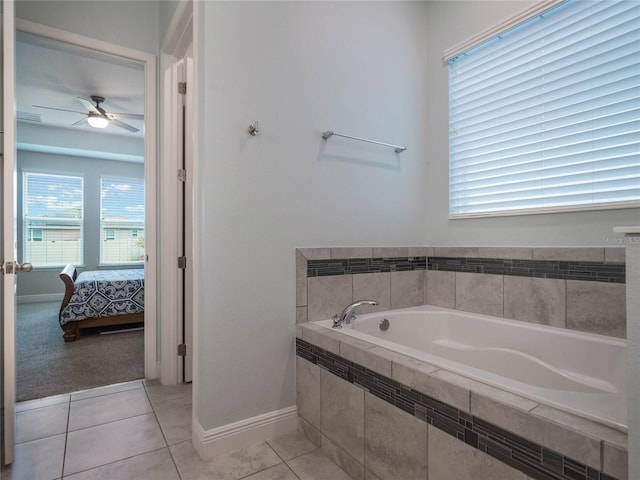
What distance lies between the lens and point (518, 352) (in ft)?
5.63

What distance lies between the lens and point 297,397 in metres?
1.81

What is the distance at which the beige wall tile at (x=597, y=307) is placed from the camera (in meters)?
1.55

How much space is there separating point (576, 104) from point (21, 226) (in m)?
7.21

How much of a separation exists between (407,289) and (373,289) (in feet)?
1.08

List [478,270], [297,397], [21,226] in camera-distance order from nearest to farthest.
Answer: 1. [297,397]
2. [478,270]
3. [21,226]

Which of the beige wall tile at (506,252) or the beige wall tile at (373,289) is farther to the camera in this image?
the beige wall tile at (373,289)

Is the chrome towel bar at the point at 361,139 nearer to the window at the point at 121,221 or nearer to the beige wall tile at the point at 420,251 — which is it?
the beige wall tile at the point at 420,251

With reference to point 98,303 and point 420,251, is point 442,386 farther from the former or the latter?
point 98,303

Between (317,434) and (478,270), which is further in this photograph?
(478,270)

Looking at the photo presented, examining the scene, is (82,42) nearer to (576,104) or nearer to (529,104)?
(529,104)

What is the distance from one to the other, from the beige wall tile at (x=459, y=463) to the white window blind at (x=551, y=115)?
1350 mm

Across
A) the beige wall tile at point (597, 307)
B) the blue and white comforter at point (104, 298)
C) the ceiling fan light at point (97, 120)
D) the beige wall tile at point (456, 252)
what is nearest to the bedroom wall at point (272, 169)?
the beige wall tile at point (456, 252)

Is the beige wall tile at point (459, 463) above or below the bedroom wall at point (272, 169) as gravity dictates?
below

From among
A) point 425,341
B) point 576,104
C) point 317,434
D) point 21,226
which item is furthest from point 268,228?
point 21,226
